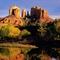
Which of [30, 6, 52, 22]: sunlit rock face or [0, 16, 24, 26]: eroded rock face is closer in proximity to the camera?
[0, 16, 24, 26]: eroded rock face

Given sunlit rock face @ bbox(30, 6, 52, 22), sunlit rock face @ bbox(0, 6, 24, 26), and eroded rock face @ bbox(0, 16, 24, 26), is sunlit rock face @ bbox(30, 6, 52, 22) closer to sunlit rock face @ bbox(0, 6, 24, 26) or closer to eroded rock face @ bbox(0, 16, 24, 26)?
sunlit rock face @ bbox(0, 6, 24, 26)

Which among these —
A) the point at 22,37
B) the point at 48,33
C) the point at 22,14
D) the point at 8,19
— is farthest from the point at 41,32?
the point at 22,14

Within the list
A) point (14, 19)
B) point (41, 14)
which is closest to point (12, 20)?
point (14, 19)

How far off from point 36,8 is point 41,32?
83831 millimetres

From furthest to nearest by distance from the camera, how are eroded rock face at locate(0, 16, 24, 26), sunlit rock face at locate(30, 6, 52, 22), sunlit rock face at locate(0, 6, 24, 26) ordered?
sunlit rock face at locate(30, 6, 52, 22)
eroded rock face at locate(0, 16, 24, 26)
sunlit rock face at locate(0, 6, 24, 26)

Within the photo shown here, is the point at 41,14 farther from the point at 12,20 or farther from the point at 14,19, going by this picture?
the point at 12,20

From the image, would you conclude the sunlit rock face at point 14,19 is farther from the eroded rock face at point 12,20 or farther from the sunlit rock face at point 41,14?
the sunlit rock face at point 41,14

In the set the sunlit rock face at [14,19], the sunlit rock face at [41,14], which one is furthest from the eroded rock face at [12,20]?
the sunlit rock face at [41,14]

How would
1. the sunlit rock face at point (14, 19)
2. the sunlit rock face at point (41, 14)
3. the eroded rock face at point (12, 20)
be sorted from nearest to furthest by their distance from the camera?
→ the sunlit rock face at point (14, 19), the eroded rock face at point (12, 20), the sunlit rock face at point (41, 14)

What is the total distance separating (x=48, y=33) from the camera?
229 ft

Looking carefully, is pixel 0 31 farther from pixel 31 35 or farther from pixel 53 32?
pixel 53 32

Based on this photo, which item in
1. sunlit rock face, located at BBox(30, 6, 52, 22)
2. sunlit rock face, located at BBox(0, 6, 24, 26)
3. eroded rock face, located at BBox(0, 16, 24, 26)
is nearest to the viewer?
sunlit rock face, located at BBox(0, 6, 24, 26)

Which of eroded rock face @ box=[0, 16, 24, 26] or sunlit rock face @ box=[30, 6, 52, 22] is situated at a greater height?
sunlit rock face @ box=[30, 6, 52, 22]

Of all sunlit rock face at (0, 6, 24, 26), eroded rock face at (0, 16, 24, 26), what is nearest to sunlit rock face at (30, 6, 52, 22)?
sunlit rock face at (0, 6, 24, 26)
